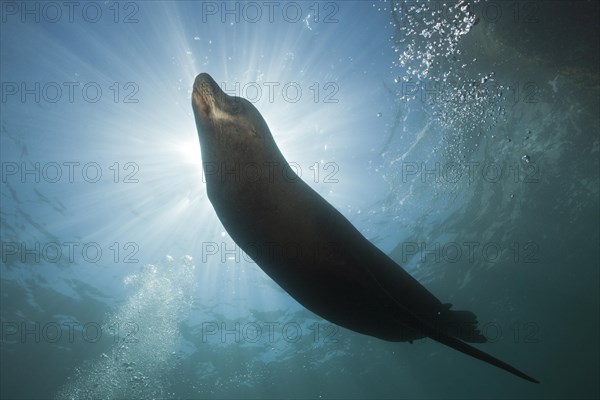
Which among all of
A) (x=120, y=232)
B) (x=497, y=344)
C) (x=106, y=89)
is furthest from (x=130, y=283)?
(x=497, y=344)

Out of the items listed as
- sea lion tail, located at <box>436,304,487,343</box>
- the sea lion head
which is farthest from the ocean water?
sea lion tail, located at <box>436,304,487,343</box>

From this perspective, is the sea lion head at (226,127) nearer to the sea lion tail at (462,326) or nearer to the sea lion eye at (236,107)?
the sea lion eye at (236,107)

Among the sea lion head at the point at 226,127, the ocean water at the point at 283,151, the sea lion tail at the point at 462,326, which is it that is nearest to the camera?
the sea lion head at the point at 226,127

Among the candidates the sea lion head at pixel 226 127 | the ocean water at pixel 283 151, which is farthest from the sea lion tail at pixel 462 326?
the ocean water at pixel 283 151

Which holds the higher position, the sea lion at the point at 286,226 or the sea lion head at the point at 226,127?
the sea lion head at the point at 226,127

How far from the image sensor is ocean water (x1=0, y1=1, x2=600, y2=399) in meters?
8.74

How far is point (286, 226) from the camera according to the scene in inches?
105

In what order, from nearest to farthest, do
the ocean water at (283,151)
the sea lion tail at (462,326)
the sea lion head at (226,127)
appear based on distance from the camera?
1. the sea lion head at (226,127)
2. the sea lion tail at (462,326)
3. the ocean water at (283,151)

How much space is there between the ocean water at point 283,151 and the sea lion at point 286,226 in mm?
6901

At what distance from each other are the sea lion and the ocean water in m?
6.90

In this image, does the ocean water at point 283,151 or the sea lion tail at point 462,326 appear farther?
the ocean water at point 283,151

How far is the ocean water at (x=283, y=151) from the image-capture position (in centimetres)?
874

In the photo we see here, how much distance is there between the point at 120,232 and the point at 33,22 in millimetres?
8573

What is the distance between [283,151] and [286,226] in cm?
819
